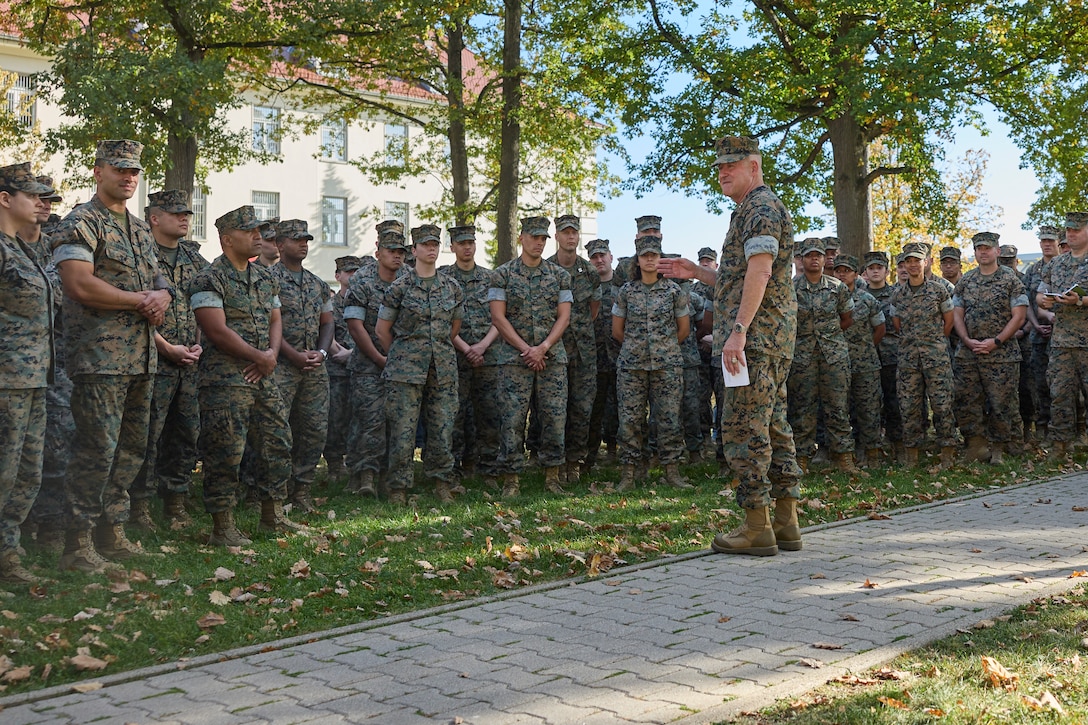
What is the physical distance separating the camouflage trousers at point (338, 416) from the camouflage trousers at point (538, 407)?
202 cm

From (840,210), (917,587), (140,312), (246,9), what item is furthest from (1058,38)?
(140,312)

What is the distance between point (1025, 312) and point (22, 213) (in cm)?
1039

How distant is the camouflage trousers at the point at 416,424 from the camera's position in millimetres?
9336

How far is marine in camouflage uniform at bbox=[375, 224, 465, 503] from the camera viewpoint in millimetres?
9367

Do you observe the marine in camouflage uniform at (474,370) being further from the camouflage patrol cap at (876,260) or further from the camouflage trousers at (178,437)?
the camouflage patrol cap at (876,260)

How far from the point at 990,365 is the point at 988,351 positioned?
260 millimetres

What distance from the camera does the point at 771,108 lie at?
65.7 feet

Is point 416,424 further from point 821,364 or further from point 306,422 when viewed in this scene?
point 821,364

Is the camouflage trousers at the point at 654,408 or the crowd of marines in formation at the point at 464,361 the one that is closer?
the crowd of marines in formation at the point at 464,361

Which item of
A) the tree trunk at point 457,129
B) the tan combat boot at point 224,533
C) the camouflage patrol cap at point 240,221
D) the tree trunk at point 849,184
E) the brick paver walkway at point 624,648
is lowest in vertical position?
the brick paver walkway at point 624,648

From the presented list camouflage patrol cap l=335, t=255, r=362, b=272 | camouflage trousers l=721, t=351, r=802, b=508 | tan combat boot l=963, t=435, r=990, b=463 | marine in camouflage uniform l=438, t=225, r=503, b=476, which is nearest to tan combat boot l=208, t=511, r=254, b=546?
marine in camouflage uniform l=438, t=225, r=503, b=476

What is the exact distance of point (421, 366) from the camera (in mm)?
9398

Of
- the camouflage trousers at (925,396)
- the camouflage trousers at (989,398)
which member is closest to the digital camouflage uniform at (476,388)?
the camouflage trousers at (925,396)

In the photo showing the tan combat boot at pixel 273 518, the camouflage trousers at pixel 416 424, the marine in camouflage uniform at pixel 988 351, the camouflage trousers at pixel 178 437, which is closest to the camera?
the tan combat boot at pixel 273 518
